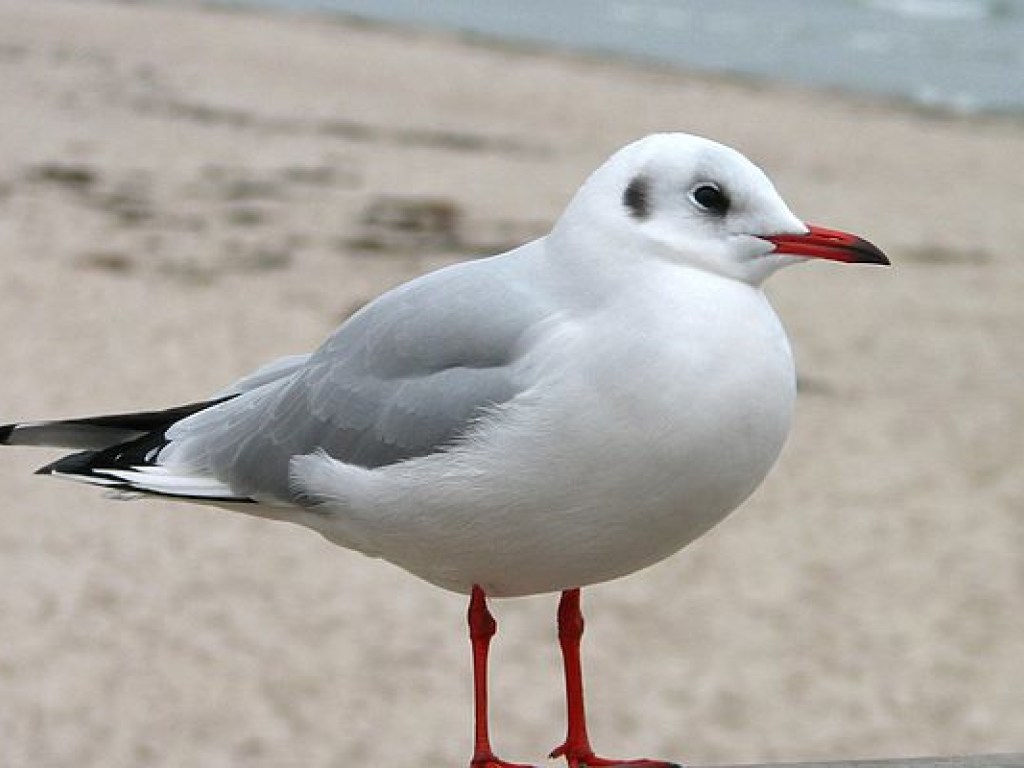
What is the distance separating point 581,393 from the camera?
2240 mm

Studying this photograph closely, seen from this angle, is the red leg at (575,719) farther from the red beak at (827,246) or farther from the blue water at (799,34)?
the blue water at (799,34)

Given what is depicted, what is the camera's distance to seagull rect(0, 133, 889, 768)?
7.27 feet

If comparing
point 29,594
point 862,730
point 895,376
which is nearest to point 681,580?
point 862,730

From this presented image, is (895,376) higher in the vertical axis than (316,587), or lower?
higher

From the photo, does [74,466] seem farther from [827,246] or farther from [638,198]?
[827,246]

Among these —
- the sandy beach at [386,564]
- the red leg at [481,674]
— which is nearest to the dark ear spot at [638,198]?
the red leg at [481,674]

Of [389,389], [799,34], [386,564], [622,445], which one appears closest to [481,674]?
[389,389]

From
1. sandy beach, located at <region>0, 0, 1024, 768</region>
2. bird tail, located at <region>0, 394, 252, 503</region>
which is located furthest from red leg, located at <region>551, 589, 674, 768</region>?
sandy beach, located at <region>0, 0, 1024, 768</region>

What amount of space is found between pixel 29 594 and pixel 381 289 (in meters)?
5.38

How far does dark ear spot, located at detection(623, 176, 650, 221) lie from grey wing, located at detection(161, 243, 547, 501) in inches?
7.2

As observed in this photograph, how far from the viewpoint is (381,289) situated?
12781 mm

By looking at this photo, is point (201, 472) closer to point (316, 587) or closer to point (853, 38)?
point (316, 587)

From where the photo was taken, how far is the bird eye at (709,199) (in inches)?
90.0

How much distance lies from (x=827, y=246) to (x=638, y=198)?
26 centimetres
